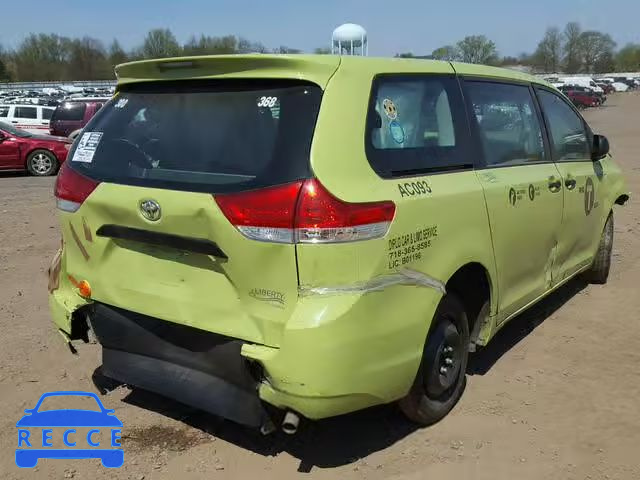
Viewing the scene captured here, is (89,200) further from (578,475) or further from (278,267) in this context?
(578,475)

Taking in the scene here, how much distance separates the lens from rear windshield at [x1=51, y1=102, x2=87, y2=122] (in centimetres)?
1900

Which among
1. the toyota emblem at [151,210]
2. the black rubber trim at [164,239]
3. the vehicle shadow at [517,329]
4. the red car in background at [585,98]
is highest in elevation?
the toyota emblem at [151,210]

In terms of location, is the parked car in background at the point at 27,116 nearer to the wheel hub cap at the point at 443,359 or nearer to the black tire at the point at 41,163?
the black tire at the point at 41,163

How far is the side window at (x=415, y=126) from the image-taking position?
285 centimetres

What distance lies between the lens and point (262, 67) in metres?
2.74

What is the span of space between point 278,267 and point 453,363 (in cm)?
136

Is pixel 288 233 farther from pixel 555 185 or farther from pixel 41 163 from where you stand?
pixel 41 163

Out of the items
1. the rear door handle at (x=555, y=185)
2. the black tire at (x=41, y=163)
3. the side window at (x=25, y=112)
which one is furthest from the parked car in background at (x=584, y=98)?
the rear door handle at (x=555, y=185)

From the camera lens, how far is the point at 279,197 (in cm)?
253

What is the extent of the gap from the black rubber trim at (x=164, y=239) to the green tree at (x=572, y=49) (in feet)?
397

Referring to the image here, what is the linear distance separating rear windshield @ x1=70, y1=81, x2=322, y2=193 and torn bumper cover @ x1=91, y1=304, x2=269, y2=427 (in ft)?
2.26

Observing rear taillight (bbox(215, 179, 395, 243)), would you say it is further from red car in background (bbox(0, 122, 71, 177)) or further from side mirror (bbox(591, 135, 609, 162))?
red car in background (bbox(0, 122, 71, 177))

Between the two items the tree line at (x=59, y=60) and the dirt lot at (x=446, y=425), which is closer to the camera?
the dirt lot at (x=446, y=425)

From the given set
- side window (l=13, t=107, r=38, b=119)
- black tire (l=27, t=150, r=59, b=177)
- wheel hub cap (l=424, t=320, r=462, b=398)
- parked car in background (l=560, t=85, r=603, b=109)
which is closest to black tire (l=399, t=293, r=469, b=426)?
wheel hub cap (l=424, t=320, r=462, b=398)
